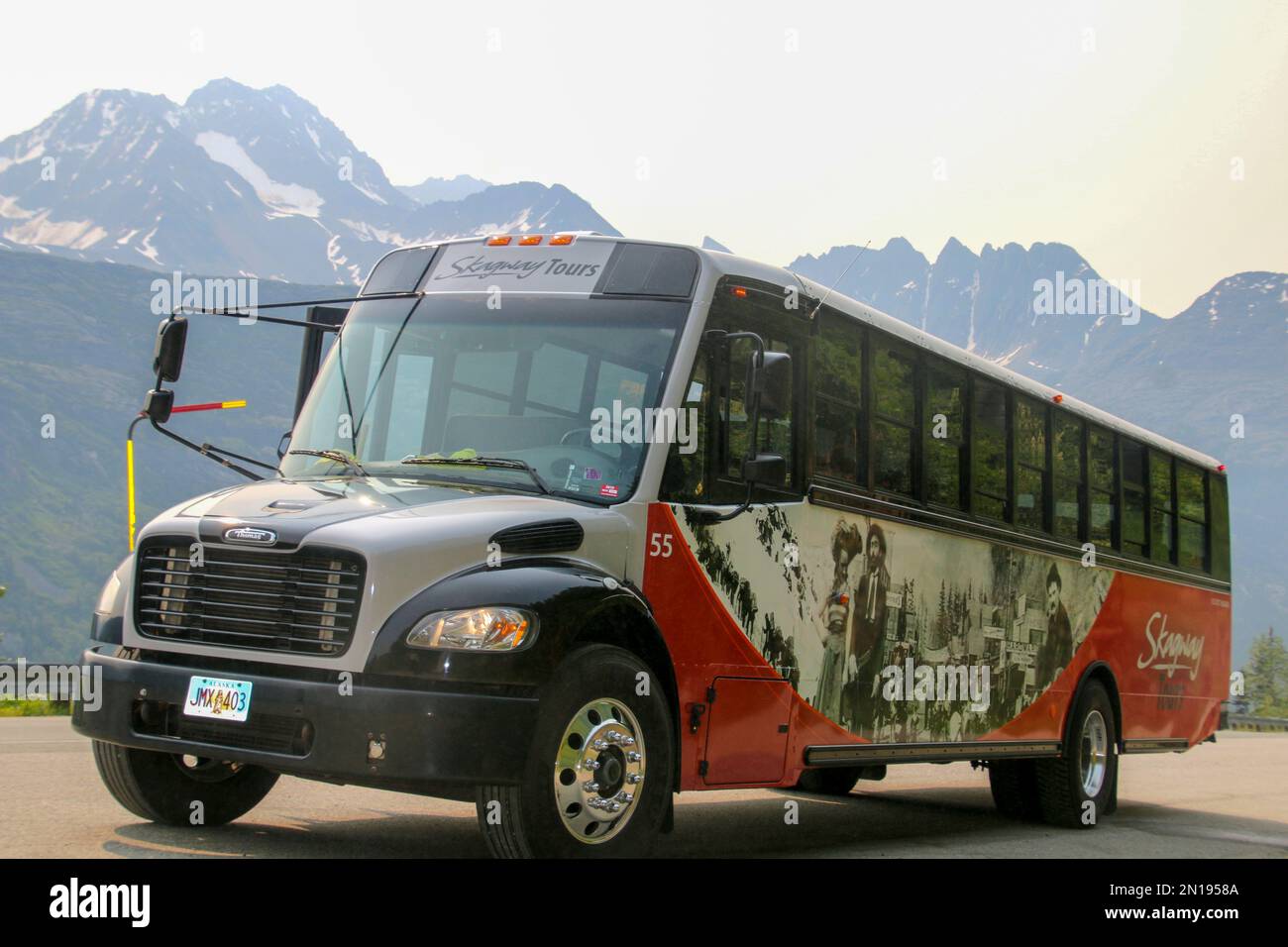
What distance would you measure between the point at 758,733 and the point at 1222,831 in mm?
5935

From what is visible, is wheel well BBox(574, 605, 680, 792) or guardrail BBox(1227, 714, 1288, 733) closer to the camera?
wheel well BBox(574, 605, 680, 792)

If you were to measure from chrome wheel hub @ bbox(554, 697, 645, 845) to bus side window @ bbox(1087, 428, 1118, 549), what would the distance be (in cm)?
753

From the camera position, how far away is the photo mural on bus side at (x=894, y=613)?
27.8 ft

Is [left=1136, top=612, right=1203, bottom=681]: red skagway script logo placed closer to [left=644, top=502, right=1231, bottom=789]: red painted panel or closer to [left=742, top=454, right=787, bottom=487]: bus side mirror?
[left=644, top=502, right=1231, bottom=789]: red painted panel

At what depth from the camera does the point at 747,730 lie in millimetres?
8203

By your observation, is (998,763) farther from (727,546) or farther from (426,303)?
(426,303)

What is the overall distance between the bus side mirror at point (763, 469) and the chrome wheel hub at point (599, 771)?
4.85 feet

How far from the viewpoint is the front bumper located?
6391mm

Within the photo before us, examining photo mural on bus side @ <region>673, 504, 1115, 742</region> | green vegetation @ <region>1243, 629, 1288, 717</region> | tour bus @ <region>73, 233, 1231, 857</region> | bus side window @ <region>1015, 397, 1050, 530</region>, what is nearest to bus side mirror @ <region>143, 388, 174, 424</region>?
tour bus @ <region>73, 233, 1231, 857</region>

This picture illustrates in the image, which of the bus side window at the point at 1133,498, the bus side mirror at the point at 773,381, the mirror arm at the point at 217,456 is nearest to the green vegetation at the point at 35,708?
the bus side window at the point at 1133,498

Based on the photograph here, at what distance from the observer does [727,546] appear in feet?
26.7

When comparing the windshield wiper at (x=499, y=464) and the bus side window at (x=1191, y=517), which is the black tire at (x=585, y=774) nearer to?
the windshield wiper at (x=499, y=464)

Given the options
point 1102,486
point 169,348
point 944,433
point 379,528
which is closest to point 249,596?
point 379,528
